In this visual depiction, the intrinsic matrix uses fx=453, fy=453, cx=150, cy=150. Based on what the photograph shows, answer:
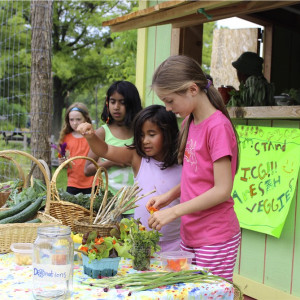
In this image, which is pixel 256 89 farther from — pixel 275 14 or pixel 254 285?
pixel 275 14

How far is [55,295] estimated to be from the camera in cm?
154

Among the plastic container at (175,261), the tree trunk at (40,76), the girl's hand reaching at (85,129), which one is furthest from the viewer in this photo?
the tree trunk at (40,76)

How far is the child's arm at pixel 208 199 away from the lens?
199cm

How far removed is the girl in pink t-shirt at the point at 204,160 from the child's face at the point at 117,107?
121cm

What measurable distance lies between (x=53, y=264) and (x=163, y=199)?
89cm

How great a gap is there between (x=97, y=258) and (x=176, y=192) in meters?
0.84

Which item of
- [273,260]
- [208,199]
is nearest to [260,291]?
[273,260]

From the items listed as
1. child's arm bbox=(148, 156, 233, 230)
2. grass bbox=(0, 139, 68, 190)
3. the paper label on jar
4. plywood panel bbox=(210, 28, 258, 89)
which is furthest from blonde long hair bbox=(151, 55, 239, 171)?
grass bbox=(0, 139, 68, 190)

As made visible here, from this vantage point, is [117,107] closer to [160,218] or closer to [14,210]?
[14,210]

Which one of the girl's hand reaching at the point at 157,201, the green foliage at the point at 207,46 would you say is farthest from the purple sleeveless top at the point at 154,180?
the green foliage at the point at 207,46

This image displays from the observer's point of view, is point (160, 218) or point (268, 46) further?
point (268, 46)

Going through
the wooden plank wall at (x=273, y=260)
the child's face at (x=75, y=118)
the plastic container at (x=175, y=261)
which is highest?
the child's face at (x=75, y=118)

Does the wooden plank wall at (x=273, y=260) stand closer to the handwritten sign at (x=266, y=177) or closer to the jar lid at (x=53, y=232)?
the handwritten sign at (x=266, y=177)

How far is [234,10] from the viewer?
137 inches
